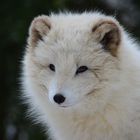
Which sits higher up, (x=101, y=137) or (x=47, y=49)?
(x=47, y=49)

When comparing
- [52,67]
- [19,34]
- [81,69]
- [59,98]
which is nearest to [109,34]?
[81,69]

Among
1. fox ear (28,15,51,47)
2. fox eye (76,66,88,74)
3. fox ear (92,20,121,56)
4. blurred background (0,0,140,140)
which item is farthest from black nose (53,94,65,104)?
blurred background (0,0,140,140)

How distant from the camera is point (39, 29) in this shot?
747cm

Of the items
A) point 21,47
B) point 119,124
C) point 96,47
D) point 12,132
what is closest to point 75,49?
point 96,47

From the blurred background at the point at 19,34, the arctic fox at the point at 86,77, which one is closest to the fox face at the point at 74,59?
the arctic fox at the point at 86,77

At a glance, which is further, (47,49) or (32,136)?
(32,136)

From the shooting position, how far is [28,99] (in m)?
7.96

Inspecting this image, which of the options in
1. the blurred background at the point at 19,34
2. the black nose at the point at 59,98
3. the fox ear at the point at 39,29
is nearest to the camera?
the black nose at the point at 59,98

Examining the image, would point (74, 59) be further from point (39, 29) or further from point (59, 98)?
point (39, 29)

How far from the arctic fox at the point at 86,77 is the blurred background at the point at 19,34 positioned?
4.12m

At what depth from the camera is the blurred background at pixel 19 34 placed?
1160 cm

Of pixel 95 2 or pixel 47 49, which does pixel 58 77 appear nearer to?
pixel 47 49

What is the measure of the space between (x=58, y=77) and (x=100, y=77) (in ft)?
1.46

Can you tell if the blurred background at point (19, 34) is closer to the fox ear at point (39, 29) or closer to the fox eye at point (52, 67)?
the fox ear at point (39, 29)
